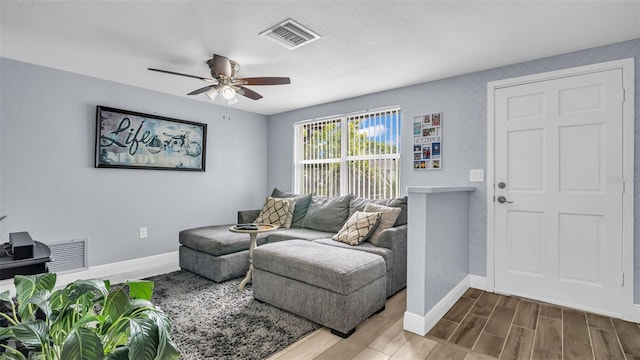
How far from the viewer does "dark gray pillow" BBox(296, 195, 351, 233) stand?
3.71 metres

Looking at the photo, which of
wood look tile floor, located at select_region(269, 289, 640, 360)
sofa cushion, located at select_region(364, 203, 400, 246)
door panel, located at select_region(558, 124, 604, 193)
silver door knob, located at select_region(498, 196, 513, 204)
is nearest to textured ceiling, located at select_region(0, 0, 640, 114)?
door panel, located at select_region(558, 124, 604, 193)

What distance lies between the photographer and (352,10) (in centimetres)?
202

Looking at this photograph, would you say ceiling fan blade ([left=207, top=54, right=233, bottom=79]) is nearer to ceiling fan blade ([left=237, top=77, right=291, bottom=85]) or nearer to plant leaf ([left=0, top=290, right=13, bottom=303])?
ceiling fan blade ([left=237, top=77, right=291, bottom=85])

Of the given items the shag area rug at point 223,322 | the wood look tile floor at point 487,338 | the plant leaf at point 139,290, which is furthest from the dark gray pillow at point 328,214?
the plant leaf at point 139,290

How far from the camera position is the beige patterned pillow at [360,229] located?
296 centimetres

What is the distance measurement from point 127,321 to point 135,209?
332 cm

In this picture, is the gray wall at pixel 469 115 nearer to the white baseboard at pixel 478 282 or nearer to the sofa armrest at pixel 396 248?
the white baseboard at pixel 478 282

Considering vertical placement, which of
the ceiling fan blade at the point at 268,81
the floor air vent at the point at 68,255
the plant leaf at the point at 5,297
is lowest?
the floor air vent at the point at 68,255

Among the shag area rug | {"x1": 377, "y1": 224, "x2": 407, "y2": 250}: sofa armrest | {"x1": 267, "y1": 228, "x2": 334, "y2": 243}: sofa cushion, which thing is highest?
{"x1": 377, "y1": 224, "x2": 407, "y2": 250}: sofa armrest

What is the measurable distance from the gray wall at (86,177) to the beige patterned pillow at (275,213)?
838 millimetres

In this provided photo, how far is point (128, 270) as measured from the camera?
3559mm

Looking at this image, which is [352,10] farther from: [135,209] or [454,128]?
[135,209]

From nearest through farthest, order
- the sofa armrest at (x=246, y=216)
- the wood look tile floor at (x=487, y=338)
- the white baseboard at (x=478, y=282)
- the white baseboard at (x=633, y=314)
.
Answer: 1. the wood look tile floor at (x=487, y=338)
2. the white baseboard at (x=633, y=314)
3. the white baseboard at (x=478, y=282)
4. the sofa armrest at (x=246, y=216)

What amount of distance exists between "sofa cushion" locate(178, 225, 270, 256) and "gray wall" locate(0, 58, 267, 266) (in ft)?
2.14
